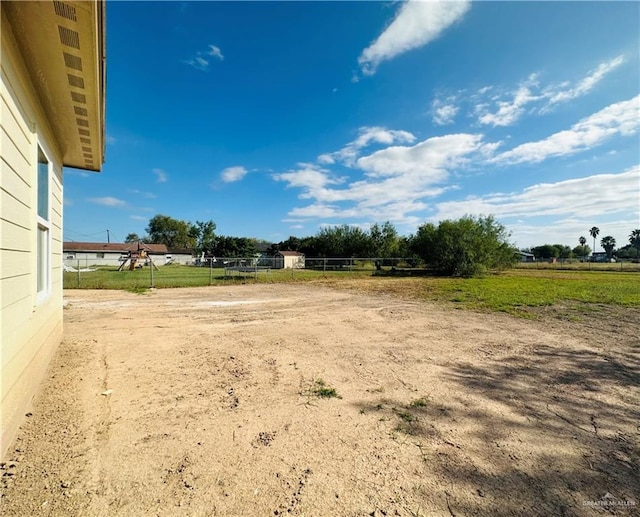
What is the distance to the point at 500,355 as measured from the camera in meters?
4.62

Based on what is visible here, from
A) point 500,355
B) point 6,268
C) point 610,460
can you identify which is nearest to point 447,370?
point 500,355

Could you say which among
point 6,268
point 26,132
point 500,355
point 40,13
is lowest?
point 500,355

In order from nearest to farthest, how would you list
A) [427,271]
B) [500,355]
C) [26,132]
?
1. [26,132]
2. [500,355]
3. [427,271]

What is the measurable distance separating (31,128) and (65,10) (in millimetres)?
1233

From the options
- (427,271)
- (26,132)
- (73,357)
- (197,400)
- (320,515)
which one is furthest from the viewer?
(427,271)

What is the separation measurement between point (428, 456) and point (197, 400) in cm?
220

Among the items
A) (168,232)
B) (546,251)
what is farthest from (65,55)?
(546,251)

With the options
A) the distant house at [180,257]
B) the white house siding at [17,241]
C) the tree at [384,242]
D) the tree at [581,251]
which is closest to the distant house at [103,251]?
the distant house at [180,257]

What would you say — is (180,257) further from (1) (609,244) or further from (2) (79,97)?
(1) (609,244)

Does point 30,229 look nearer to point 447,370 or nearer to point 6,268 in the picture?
point 6,268

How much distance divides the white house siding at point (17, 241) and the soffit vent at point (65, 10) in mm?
353

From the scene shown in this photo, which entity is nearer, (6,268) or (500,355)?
(6,268)

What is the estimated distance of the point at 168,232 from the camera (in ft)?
222

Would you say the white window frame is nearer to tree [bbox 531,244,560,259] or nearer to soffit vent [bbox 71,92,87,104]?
soffit vent [bbox 71,92,87,104]
